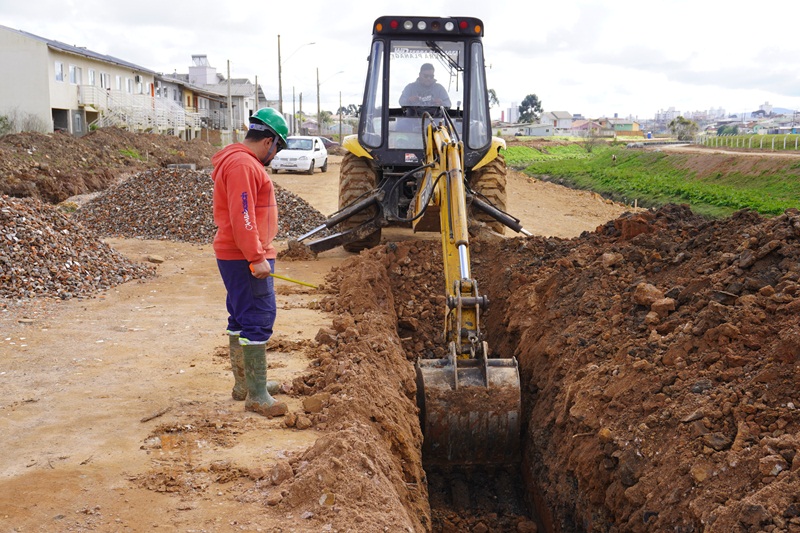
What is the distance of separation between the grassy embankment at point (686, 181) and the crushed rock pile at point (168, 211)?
35.1ft

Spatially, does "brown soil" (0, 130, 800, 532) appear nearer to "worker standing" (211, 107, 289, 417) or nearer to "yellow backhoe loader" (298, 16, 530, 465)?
"worker standing" (211, 107, 289, 417)

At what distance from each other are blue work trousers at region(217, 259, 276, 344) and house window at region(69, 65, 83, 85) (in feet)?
125

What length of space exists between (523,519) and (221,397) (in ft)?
8.01

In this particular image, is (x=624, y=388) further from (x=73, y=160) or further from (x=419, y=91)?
(x=73, y=160)

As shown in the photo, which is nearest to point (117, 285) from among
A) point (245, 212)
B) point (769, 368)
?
point (245, 212)

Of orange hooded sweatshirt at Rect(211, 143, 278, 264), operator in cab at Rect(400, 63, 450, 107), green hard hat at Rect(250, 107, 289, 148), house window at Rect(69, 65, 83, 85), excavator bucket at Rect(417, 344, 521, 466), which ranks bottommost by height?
excavator bucket at Rect(417, 344, 521, 466)

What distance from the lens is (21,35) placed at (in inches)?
1414

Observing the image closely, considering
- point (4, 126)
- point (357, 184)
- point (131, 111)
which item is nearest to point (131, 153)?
point (4, 126)

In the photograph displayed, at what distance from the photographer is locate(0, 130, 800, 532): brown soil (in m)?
3.95

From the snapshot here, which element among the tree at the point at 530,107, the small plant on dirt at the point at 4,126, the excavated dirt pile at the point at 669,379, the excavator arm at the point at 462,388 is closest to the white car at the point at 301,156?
the small plant on dirt at the point at 4,126

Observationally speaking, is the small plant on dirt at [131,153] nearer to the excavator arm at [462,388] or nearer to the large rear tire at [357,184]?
the large rear tire at [357,184]

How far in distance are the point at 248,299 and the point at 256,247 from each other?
423 millimetres

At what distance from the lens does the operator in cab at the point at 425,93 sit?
1078 cm

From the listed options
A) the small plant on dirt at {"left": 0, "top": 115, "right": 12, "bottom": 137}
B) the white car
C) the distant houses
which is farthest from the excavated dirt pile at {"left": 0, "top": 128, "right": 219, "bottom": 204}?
the distant houses
